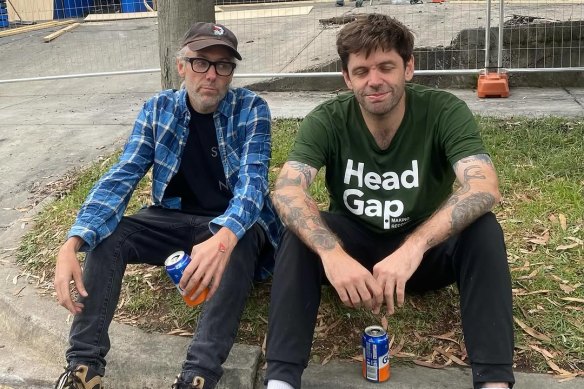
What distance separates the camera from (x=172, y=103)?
3.37 metres

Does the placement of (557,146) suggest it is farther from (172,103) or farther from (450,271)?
(172,103)

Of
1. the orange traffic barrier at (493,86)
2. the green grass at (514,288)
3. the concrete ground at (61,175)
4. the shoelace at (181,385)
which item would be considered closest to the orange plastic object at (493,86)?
the orange traffic barrier at (493,86)

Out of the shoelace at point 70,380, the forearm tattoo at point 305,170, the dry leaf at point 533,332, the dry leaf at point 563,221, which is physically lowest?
the dry leaf at point 533,332

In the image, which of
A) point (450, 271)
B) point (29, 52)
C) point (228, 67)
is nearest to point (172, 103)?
point (228, 67)

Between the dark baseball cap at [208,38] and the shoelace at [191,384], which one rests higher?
the dark baseball cap at [208,38]

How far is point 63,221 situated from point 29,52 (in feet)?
27.2

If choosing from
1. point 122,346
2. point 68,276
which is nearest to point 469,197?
point 68,276

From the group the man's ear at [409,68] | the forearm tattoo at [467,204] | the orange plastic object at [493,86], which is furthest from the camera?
the orange plastic object at [493,86]

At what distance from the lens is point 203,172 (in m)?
3.44

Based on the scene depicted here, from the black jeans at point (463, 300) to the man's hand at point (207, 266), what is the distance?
0.78 feet

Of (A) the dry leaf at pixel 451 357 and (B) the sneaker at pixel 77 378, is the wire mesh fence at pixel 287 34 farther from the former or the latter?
(B) the sneaker at pixel 77 378

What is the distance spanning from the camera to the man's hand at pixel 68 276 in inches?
111

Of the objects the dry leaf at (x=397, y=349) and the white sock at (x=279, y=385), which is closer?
the white sock at (x=279, y=385)

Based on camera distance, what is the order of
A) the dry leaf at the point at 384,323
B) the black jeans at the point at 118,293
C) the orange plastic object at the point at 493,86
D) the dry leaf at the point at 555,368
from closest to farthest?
the black jeans at the point at 118,293, the dry leaf at the point at 555,368, the dry leaf at the point at 384,323, the orange plastic object at the point at 493,86
